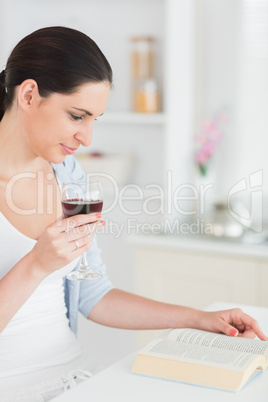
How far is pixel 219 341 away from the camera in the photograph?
1.58 metres

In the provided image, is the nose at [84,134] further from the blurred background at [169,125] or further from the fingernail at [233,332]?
the blurred background at [169,125]

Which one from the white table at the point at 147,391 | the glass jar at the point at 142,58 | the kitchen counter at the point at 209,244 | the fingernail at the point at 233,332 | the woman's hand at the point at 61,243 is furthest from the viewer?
the glass jar at the point at 142,58

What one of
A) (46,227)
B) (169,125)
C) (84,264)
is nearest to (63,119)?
(46,227)

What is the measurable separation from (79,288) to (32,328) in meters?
0.26

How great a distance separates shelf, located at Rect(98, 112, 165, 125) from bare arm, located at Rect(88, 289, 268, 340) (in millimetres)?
1501

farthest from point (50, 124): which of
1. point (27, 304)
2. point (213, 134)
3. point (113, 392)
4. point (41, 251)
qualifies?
point (213, 134)

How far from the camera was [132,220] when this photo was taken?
12.1 ft

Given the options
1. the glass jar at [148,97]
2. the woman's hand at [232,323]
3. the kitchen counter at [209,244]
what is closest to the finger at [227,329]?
the woman's hand at [232,323]

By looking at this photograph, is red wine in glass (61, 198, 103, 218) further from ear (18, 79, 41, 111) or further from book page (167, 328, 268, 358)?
book page (167, 328, 268, 358)

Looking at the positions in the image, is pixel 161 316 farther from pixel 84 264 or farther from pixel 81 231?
pixel 81 231

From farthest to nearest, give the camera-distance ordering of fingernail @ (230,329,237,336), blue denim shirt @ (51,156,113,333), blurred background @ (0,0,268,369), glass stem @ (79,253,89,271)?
blurred background @ (0,0,268,369)
blue denim shirt @ (51,156,113,333)
glass stem @ (79,253,89,271)
fingernail @ (230,329,237,336)

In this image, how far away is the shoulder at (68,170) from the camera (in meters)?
1.98

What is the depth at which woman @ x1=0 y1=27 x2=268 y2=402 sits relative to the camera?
1.56 metres

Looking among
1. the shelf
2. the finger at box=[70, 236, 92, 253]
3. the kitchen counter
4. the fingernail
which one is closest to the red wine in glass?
the finger at box=[70, 236, 92, 253]
